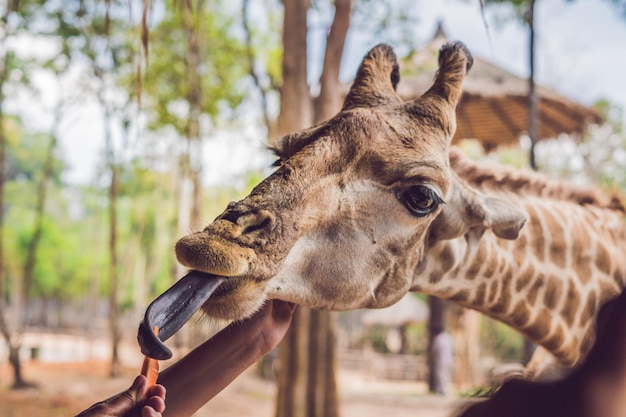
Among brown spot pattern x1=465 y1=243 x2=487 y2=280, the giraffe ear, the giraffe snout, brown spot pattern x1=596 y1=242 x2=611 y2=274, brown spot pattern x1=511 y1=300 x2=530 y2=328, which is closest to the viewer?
the giraffe snout

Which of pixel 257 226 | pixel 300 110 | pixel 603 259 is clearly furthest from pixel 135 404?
pixel 300 110

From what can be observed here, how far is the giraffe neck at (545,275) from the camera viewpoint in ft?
9.31

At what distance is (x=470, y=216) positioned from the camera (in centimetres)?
255

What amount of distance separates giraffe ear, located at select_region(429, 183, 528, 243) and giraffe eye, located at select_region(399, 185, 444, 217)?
17 centimetres

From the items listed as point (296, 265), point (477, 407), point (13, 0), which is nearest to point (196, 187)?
point (13, 0)

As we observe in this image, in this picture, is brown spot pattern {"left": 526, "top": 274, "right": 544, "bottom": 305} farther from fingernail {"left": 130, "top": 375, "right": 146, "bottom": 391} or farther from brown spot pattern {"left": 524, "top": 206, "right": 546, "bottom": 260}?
fingernail {"left": 130, "top": 375, "right": 146, "bottom": 391}

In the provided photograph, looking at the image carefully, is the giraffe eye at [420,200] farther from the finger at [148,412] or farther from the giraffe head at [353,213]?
the finger at [148,412]

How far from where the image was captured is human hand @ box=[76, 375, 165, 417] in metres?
1.87

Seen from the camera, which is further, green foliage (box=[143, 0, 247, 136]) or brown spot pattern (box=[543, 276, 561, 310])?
green foliage (box=[143, 0, 247, 136])

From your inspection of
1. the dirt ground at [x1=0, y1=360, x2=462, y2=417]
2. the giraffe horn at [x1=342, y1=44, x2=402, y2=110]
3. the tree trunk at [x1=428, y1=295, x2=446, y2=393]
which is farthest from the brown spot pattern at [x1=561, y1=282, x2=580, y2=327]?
the tree trunk at [x1=428, y1=295, x2=446, y2=393]

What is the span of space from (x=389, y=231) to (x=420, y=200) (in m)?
0.17

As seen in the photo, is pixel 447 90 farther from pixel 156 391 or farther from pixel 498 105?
pixel 498 105

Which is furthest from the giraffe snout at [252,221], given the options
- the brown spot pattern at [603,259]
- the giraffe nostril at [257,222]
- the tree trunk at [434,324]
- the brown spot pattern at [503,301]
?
the tree trunk at [434,324]

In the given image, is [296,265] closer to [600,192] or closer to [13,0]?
[600,192]
